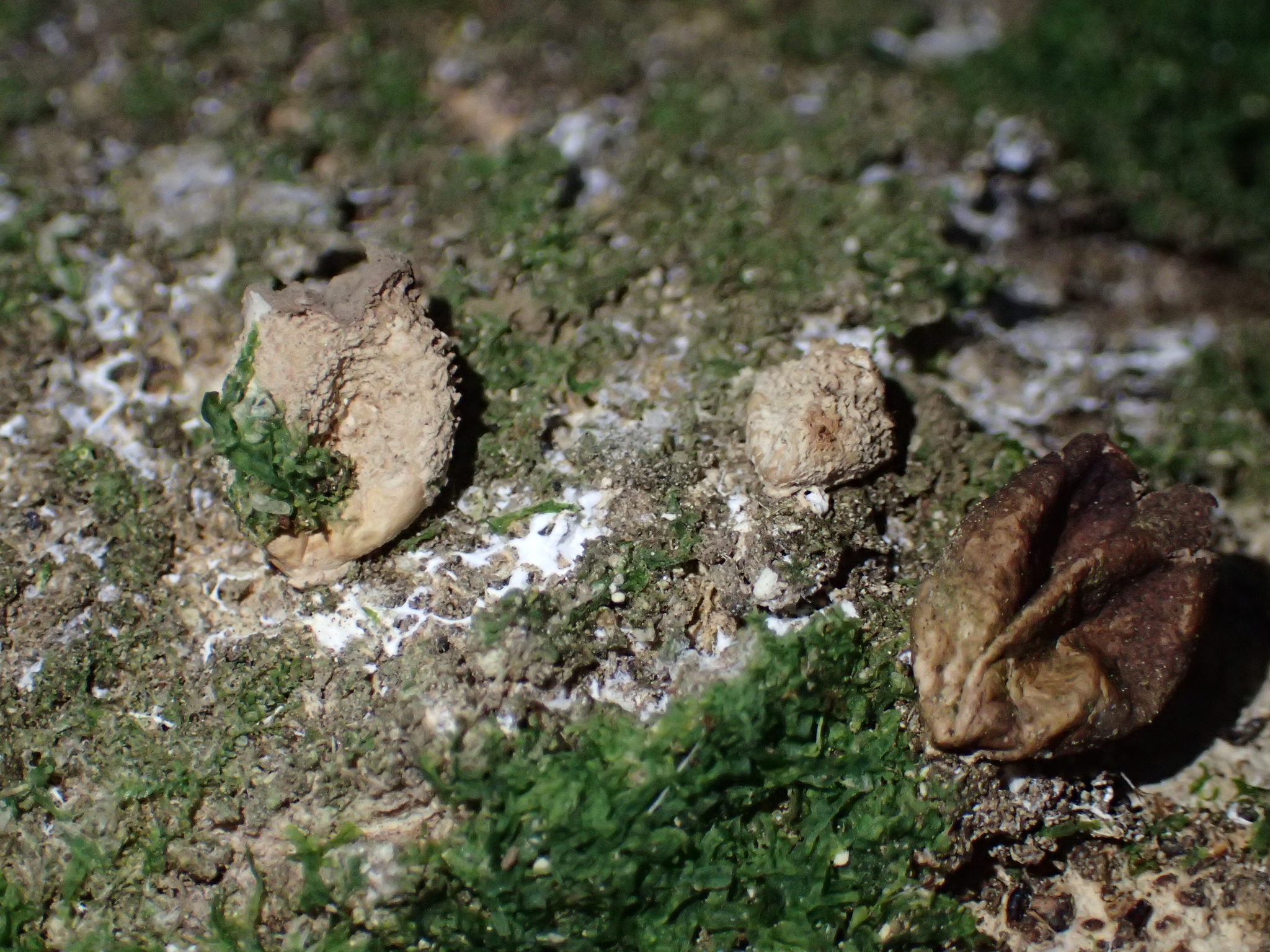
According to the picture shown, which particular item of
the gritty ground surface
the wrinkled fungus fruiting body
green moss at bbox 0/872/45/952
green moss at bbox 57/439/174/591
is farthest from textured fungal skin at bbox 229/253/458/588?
green moss at bbox 0/872/45/952

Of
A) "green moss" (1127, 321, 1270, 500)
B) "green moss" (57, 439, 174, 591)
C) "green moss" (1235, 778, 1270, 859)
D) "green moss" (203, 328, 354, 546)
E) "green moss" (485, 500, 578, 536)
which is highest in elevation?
"green moss" (203, 328, 354, 546)

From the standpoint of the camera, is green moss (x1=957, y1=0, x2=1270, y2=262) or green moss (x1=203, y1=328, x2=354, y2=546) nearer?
green moss (x1=203, y1=328, x2=354, y2=546)

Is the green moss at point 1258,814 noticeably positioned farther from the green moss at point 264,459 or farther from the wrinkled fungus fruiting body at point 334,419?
the green moss at point 264,459

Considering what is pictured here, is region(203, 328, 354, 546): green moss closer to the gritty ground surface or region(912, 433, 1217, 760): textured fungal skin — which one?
the gritty ground surface

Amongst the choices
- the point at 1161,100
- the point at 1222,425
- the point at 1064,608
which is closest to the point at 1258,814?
the point at 1064,608

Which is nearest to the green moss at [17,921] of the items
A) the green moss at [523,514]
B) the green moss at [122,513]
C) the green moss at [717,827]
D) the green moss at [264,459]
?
the green moss at [122,513]
